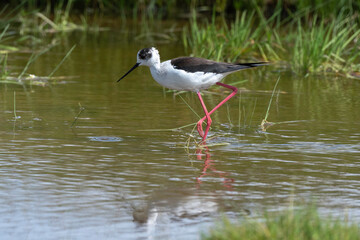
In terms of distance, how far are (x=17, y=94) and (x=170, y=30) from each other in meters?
6.26

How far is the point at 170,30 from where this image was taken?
1447 centimetres

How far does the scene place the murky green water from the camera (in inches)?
179

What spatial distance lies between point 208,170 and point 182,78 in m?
1.59

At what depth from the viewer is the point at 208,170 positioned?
5.69 metres

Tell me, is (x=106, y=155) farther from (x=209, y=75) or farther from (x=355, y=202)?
(x=355, y=202)

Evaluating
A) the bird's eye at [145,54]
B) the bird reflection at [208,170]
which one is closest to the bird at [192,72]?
the bird's eye at [145,54]

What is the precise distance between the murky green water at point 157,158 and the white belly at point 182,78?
1.32 feet

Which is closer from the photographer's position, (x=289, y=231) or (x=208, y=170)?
(x=289, y=231)

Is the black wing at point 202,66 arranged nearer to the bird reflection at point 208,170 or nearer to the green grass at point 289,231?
the bird reflection at point 208,170

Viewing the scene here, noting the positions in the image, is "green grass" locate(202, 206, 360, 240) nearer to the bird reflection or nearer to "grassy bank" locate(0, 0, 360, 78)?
the bird reflection

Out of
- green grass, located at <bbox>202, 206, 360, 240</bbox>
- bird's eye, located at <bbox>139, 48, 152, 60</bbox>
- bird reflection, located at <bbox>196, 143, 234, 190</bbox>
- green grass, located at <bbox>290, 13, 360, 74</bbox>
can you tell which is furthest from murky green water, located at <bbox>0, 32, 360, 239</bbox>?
bird's eye, located at <bbox>139, 48, 152, 60</bbox>

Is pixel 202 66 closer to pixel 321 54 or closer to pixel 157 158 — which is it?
pixel 157 158

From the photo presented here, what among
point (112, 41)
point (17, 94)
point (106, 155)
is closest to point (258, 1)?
point (112, 41)

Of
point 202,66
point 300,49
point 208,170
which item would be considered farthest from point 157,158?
point 300,49
